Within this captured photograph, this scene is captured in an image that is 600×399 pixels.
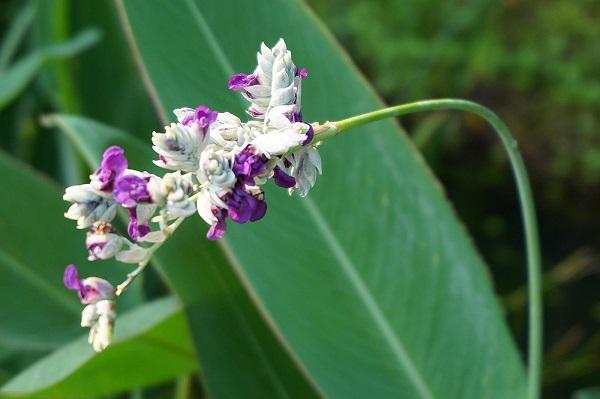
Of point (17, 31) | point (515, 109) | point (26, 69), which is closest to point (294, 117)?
point (26, 69)

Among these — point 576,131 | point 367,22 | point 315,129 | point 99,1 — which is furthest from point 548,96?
point 315,129

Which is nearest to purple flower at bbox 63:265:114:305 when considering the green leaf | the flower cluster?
the flower cluster

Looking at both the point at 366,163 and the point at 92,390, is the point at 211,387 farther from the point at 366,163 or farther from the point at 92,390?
the point at 366,163

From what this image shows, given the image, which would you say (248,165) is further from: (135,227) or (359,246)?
(359,246)

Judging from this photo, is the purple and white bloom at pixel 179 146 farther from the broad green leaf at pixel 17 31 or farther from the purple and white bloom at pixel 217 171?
the broad green leaf at pixel 17 31

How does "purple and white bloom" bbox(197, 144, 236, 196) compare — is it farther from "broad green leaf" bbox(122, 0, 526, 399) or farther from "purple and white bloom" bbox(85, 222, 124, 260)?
"broad green leaf" bbox(122, 0, 526, 399)

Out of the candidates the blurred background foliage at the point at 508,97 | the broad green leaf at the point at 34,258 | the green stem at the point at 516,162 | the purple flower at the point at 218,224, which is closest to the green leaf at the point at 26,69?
→ the broad green leaf at the point at 34,258

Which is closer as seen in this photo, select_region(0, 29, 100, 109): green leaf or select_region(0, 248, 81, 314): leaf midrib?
select_region(0, 248, 81, 314): leaf midrib
